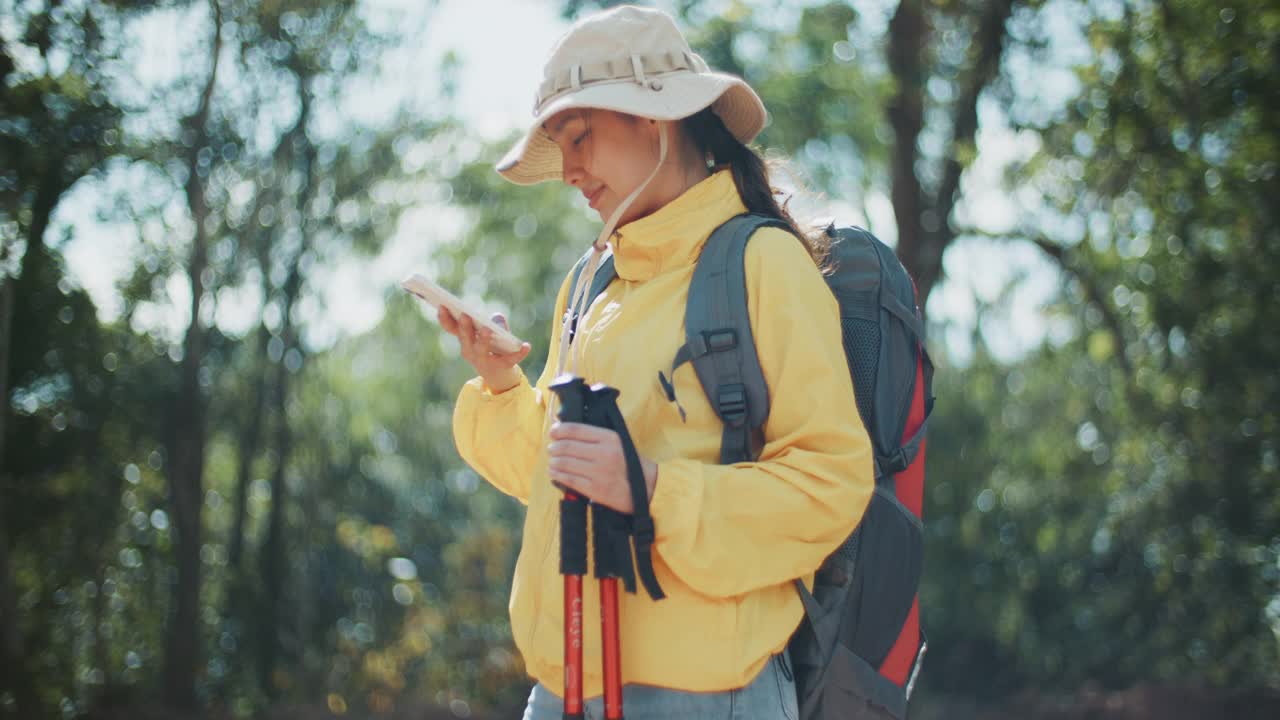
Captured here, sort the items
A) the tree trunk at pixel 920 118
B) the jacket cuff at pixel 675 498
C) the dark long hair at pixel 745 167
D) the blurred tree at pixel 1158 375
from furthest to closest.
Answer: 1. the tree trunk at pixel 920 118
2. the blurred tree at pixel 1158 375
3. the dark long hair at pixel 745 167
4. the jacket cuff at pixel 675 498

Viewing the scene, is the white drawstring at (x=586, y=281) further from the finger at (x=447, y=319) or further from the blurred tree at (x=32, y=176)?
the blurred tree at (x=32, y=176)

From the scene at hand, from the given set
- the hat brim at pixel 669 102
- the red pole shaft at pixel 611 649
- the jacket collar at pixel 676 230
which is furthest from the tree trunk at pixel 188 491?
the red pole shaft at pixel 611 649

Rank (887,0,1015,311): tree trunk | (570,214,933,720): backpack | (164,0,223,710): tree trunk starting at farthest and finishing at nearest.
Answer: (887,0,1015,311): tree trunk, (164,0,223,710): tree trunk, (570,214,933,720): backpack

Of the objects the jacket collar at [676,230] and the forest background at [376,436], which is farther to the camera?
the forest background at [376,436]

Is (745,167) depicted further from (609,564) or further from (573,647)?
(573,647)

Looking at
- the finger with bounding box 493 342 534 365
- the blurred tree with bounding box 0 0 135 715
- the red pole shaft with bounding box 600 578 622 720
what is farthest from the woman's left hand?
the blurred tree with bounding box 0 0 135 715

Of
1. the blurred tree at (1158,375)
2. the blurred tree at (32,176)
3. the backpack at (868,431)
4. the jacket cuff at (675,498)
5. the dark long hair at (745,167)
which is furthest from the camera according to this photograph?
the blurred tree at (1158,375)

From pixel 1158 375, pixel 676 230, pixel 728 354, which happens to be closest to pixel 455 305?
pixel 676 230

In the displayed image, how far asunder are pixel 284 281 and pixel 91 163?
69.8 inches

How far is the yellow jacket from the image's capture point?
5.13 ft

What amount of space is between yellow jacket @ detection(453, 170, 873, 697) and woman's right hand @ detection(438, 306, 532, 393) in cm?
19

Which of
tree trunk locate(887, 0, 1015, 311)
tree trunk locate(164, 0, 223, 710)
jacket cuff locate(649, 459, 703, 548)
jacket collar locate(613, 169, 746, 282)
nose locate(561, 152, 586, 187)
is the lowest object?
tree trunk locate(164, 0, 223, 710)

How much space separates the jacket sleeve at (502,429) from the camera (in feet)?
6.64

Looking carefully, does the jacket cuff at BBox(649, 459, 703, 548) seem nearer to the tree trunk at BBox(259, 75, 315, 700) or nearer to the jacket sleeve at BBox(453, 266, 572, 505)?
the jacket sleeve at BBox(453, 266, 572, 505)
